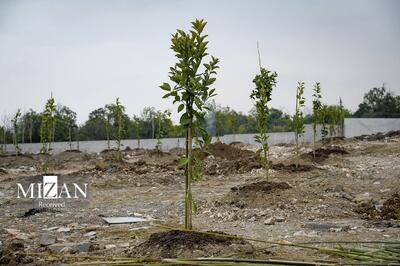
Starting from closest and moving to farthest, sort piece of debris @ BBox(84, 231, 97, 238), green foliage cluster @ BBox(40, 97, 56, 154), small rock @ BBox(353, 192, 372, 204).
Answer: piece of debris @ BBox(84, 231, 97, 238)
small rock @ BBox(353, 192, 372, 204)
green foliage cluster @ BBox(40, 97, 56, 154)

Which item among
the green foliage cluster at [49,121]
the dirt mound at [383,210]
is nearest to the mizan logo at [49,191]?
the green foliage cluster at [49,121]

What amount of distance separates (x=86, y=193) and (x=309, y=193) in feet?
19.1

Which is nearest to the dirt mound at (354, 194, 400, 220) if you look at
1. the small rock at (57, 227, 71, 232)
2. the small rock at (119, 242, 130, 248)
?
the small rock at (119, 242, 130, 248)

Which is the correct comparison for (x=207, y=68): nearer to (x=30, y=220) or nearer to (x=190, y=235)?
(x=190, y=235)

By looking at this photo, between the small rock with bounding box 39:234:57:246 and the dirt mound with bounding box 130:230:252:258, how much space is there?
4.65 ft

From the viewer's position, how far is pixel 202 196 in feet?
32.2

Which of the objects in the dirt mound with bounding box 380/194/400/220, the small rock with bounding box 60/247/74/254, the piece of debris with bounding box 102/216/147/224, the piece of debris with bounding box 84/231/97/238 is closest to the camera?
the small rock with bounding box 60/247/74/254

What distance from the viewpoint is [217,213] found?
768 centimetres

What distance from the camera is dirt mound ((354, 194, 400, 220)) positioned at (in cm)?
674

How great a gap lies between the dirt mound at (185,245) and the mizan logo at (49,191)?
19.5 feet

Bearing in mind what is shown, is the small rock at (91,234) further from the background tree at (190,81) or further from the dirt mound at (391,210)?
the dirt mound at (391,210)

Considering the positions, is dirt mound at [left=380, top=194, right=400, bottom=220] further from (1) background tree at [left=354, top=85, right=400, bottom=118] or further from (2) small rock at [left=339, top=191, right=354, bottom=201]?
(1) background tree at [left=354, top=85, right=400, bottom=118]

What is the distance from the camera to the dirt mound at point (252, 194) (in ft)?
26.9

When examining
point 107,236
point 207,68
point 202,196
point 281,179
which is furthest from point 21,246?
point 281,179
